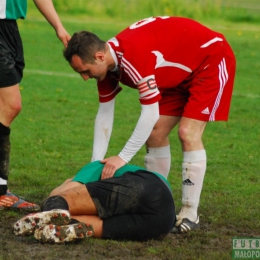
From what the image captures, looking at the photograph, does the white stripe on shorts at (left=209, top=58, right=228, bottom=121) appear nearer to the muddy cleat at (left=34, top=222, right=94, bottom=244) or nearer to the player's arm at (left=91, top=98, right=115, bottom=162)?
the player's arm at (left=91, top=98, right=115, bottom=162)

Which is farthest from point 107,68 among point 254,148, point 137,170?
point 254,148

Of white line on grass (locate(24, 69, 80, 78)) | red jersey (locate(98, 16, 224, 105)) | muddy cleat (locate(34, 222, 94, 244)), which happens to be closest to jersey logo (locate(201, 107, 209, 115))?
red jersey (locate(98, 16, 224, 105))

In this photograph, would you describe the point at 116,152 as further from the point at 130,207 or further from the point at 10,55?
the point at 130,207

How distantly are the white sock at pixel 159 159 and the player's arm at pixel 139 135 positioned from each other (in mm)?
923

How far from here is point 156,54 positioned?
6.21 metres

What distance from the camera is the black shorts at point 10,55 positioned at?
6953 mm

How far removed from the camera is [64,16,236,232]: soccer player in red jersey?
6.04 meters

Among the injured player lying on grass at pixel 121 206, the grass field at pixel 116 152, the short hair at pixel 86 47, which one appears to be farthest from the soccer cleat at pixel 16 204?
the short hair at pixel 86 47

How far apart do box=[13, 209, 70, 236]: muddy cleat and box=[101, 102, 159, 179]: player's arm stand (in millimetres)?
686

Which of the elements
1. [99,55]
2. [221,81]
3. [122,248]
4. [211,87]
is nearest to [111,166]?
[122,248]

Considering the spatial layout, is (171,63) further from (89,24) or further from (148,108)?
(89,24)

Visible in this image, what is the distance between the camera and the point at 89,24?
88.2ft

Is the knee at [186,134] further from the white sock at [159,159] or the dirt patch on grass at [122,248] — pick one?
the dirt patch on grass at [122,248]

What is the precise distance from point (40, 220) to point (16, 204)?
136 centimetres
